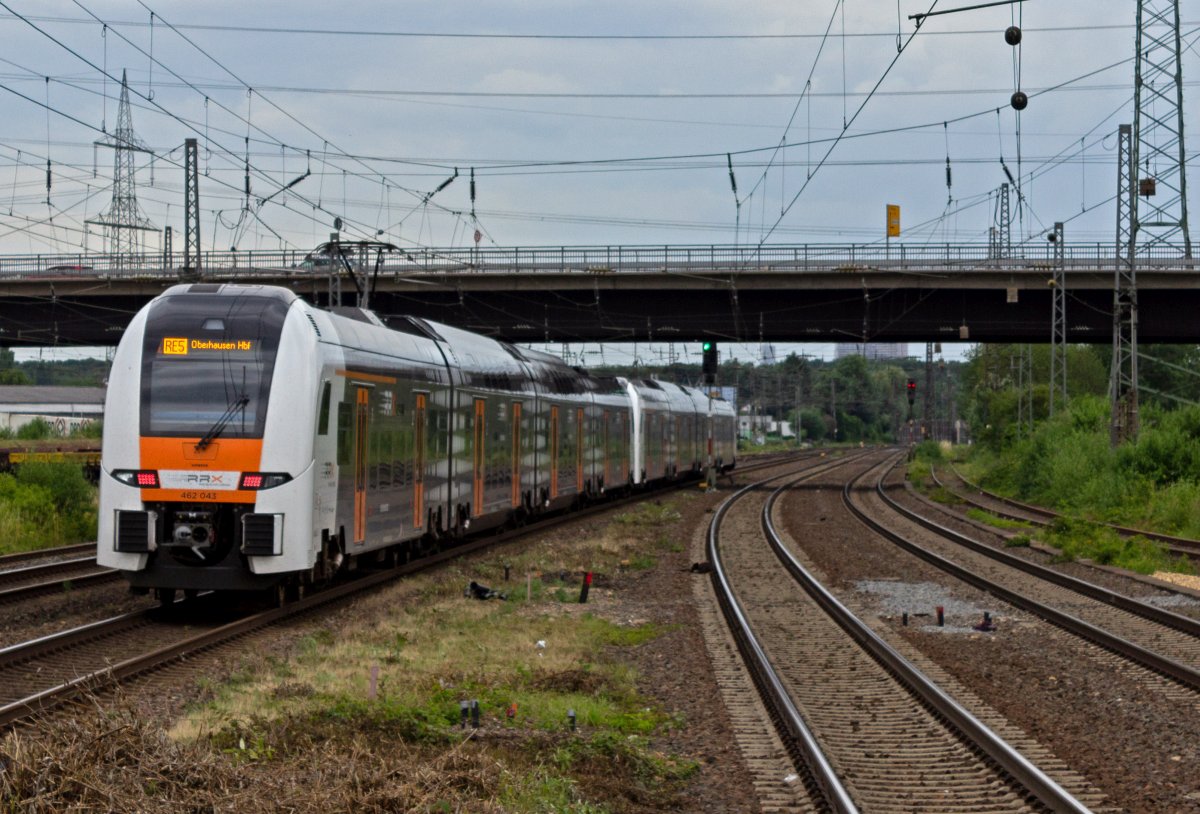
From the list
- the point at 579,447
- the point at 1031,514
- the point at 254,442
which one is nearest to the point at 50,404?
the point at 579,447

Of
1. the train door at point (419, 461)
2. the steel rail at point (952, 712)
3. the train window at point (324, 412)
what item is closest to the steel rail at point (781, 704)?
the steel rail at point (952, 712)

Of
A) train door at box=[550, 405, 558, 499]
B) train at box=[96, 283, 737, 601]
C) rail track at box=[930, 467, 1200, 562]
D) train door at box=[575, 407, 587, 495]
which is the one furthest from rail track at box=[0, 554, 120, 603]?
rail track at box=[930, 467, 1200, 562]

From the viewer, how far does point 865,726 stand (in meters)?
10.4

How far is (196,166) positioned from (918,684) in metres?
26.3

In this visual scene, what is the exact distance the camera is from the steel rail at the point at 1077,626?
12.5 metres

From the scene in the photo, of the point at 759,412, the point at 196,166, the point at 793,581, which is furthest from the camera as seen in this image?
the point at 759,412

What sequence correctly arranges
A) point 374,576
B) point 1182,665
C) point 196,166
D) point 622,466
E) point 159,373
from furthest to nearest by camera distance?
point 622,466
point 196,166
point 374,576
point 159,373
point 1182,665

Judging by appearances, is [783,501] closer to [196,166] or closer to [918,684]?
[196,166]

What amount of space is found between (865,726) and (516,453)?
1766 centimetres

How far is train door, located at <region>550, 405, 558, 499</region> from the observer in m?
31.6

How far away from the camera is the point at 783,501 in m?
45.3

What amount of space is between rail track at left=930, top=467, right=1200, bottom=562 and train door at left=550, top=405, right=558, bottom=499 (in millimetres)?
11168

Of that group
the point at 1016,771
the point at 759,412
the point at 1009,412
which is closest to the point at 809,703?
the point at 1016,771

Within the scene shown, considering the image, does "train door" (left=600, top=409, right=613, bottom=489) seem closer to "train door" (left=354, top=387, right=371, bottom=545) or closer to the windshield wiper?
"train door" (left=354, top=387, right=371, bottom=545)
